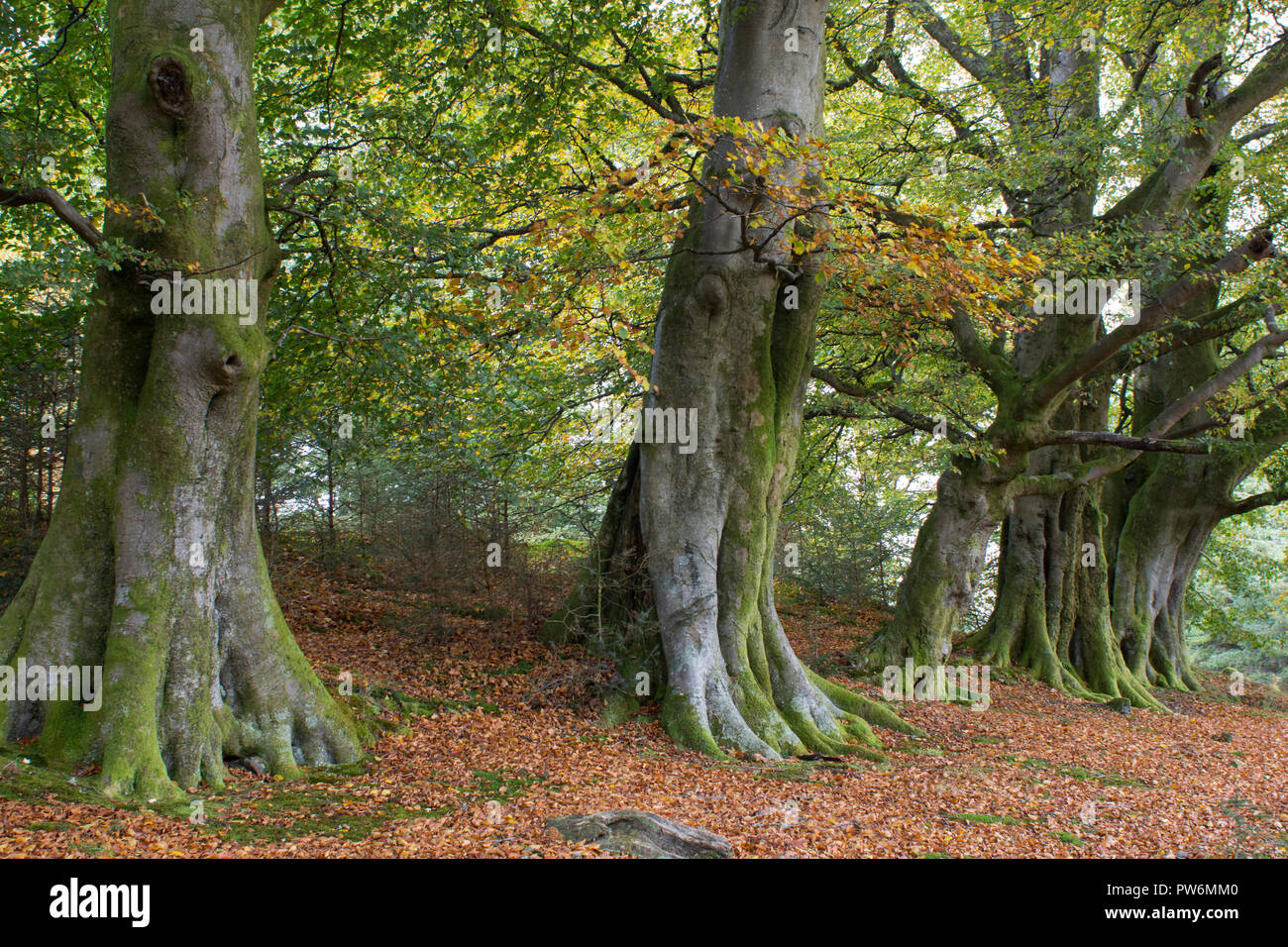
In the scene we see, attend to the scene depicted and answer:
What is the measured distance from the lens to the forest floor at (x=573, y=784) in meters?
4.90

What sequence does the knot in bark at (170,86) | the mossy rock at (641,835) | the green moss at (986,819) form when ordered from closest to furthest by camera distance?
1. the mossy rock at (641,835)
2. the knot in bark at (170,86)
3. the green moss at (986,819)

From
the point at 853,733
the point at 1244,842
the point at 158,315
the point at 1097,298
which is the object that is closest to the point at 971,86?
the point at 1097,298

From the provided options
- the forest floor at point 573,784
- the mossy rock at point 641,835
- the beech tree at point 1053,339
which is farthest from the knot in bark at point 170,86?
the beech tree at point 1053,339

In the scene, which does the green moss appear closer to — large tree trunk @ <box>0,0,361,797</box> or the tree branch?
large tree trunk @ <box>0,0,361,797</box>

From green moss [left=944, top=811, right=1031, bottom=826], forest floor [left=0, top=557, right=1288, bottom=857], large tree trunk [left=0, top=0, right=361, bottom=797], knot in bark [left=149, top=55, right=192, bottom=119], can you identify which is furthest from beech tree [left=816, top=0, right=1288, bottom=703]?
knot in bark [left=149, top=55, right=192, bottom=119]

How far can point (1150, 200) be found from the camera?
12344mm

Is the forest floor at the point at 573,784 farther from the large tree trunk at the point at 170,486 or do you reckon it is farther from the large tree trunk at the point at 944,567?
the large tree trunk at the point at 944,567

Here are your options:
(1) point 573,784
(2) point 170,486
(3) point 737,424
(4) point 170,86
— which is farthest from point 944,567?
(4) point 170,86

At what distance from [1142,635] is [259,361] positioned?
16563 mm

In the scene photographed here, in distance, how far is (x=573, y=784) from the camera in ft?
21.8

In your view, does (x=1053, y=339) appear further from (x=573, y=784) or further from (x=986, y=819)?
(x=573, y=784)

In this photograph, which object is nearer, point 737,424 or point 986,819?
point 986,819

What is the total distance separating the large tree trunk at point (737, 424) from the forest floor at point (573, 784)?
0.88 meters

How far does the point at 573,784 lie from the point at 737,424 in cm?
400
